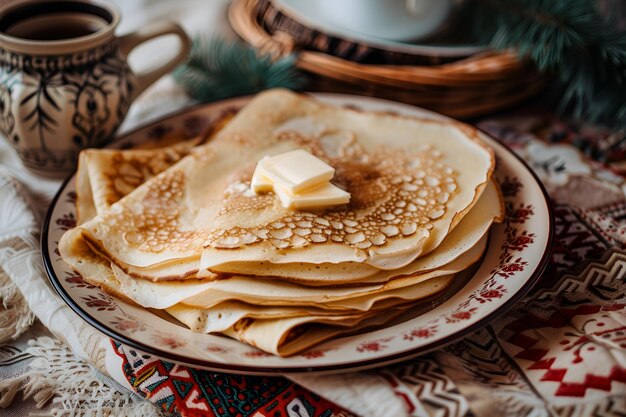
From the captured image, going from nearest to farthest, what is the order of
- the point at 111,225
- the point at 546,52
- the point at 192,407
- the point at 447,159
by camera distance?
the point at 192,407
the point at 111,225
the point at 447,159
the point at 546,52

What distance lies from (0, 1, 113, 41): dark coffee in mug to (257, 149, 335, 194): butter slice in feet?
2.14

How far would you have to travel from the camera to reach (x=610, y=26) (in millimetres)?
1693

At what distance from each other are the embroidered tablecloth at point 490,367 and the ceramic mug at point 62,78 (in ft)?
0.74

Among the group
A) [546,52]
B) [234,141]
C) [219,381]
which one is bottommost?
[219,381]

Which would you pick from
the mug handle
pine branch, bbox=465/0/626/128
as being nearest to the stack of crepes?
the mug handle

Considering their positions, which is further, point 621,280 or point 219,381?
point 621,280

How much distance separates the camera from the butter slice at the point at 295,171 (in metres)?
1.17

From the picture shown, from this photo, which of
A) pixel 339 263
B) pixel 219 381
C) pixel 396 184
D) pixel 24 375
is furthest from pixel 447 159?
pixel 24 375

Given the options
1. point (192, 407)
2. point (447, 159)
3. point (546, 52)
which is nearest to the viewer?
point (192, 407)

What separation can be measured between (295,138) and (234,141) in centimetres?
13

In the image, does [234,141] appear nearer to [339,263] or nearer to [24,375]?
[339,263]

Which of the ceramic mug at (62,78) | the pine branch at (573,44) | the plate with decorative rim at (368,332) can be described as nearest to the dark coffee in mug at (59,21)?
the ceramic mug at (62,78)

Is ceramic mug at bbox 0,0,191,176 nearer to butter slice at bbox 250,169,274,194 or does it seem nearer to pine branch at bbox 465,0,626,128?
butter slice at bbox 250,169,274,194

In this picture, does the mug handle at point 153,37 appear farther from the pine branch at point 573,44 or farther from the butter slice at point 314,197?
the pine branch at point 573,44
